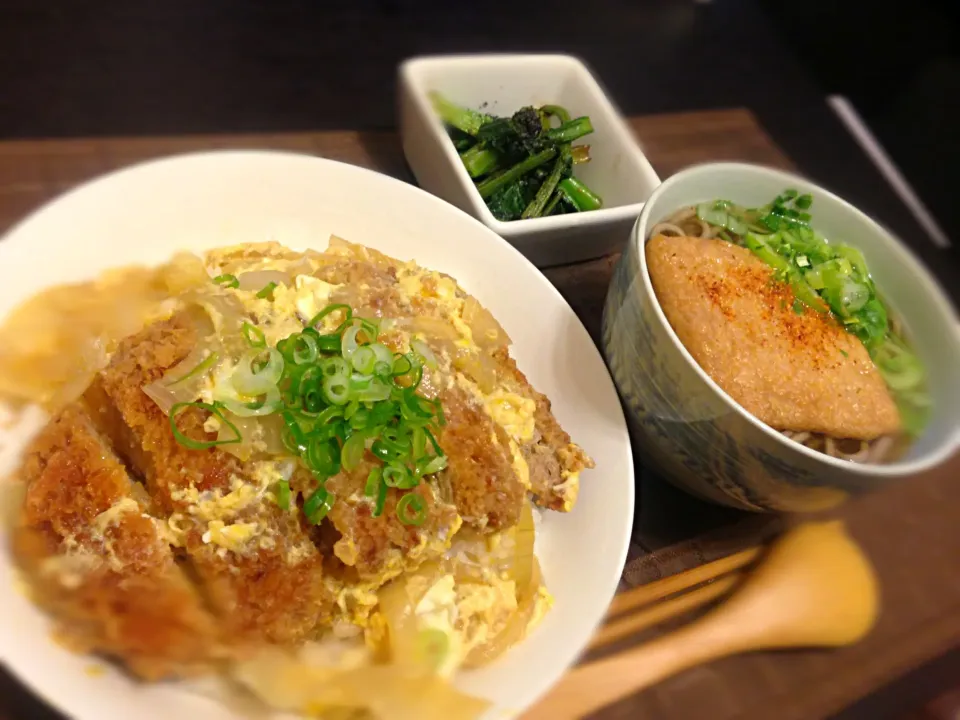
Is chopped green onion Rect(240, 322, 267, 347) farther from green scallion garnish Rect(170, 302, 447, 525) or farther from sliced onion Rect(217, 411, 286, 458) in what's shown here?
sliced onion Rect(217, 411, 286, 458)

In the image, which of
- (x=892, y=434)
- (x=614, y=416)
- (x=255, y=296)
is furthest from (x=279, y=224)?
(x=892, y=434)

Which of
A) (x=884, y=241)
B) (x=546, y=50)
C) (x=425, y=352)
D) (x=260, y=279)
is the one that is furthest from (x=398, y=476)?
(x=546, y=50)

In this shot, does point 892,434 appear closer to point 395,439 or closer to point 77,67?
point 395,439

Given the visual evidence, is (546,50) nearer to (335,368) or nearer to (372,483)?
(335,368)

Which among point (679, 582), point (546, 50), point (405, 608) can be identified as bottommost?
point (679, 582)

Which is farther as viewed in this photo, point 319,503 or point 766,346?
point 766,346

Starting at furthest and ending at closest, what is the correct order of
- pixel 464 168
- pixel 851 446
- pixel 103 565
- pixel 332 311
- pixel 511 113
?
1. pixel 511 113
2. pixel 464 168
3. pixel 851 446
4. pixel 332 311
5. pixel 103 565
